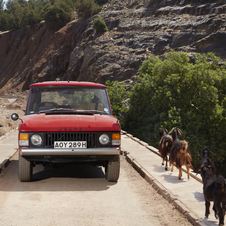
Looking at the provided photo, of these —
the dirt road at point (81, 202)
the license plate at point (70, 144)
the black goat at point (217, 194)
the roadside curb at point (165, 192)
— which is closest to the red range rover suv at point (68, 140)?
the license plate at point (70, 144)

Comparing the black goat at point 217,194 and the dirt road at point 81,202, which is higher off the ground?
the black goat at point 217,194

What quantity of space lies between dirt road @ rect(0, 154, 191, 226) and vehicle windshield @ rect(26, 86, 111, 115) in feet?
5.63

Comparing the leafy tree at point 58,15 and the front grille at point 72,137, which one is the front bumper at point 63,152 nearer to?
the front grille at point 72,137

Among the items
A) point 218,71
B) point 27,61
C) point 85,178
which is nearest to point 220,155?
point 218,71

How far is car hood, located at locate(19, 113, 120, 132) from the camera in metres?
6.46

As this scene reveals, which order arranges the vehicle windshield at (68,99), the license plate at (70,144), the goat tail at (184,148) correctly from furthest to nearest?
the vehicle windshield at (68,99), the goat tail at (184,148), the license plate at (70,144)

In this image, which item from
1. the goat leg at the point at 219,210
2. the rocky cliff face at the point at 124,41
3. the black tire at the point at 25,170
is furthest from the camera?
the rocky cliff face at the point at 124,41

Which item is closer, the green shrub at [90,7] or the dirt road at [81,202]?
the dirt road at [81,202]

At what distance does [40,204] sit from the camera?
5.60 metres

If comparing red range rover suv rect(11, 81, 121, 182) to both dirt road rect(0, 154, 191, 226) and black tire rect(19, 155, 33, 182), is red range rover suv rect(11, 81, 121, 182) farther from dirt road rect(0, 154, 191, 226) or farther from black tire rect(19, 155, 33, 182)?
dirt road rect(0, 154, 191, 226)

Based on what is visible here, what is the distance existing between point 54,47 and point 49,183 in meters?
61.4

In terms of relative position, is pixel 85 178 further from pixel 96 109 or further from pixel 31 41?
pixel 31 41

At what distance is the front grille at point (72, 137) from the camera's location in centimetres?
650

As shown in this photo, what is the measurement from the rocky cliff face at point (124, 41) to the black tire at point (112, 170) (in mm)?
39222
